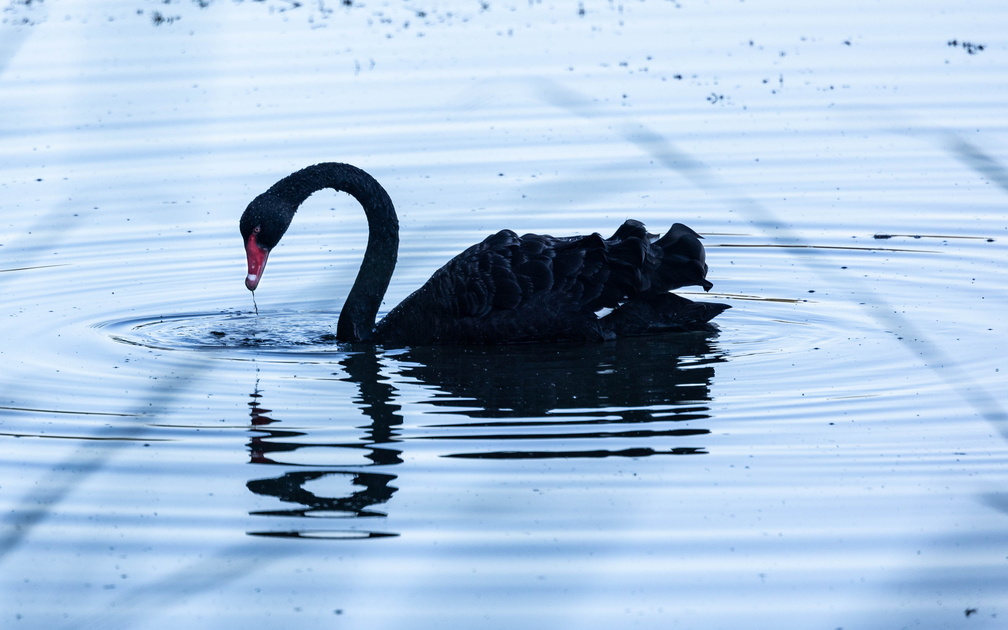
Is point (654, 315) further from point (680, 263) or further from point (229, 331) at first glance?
point (229, 331)

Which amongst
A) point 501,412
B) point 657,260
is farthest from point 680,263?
point 501,412

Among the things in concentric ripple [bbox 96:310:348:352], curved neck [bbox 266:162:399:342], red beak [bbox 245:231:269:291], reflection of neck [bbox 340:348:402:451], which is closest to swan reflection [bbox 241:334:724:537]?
reflection of neck [bbox 340:348:402:451]

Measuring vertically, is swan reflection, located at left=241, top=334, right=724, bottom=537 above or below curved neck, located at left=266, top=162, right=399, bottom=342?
below

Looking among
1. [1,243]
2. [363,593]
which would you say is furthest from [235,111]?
[363,593]

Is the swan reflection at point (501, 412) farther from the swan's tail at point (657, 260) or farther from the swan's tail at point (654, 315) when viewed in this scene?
the swan's tail at point (657, 260)

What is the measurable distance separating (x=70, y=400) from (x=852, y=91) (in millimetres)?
7474

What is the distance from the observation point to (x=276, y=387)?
5.77m

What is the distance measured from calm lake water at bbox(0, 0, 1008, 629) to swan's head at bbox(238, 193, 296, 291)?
0.38m

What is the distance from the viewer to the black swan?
6363 millimetres

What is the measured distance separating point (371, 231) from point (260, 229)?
0.74 m

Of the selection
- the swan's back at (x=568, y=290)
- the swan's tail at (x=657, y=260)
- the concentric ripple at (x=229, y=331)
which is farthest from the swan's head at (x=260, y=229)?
the swan's tail at (x=657, y=260)

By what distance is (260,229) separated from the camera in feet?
21.1

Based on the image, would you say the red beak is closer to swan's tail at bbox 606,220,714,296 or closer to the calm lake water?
the calm lake water

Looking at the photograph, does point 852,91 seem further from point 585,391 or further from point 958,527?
point 958,527
